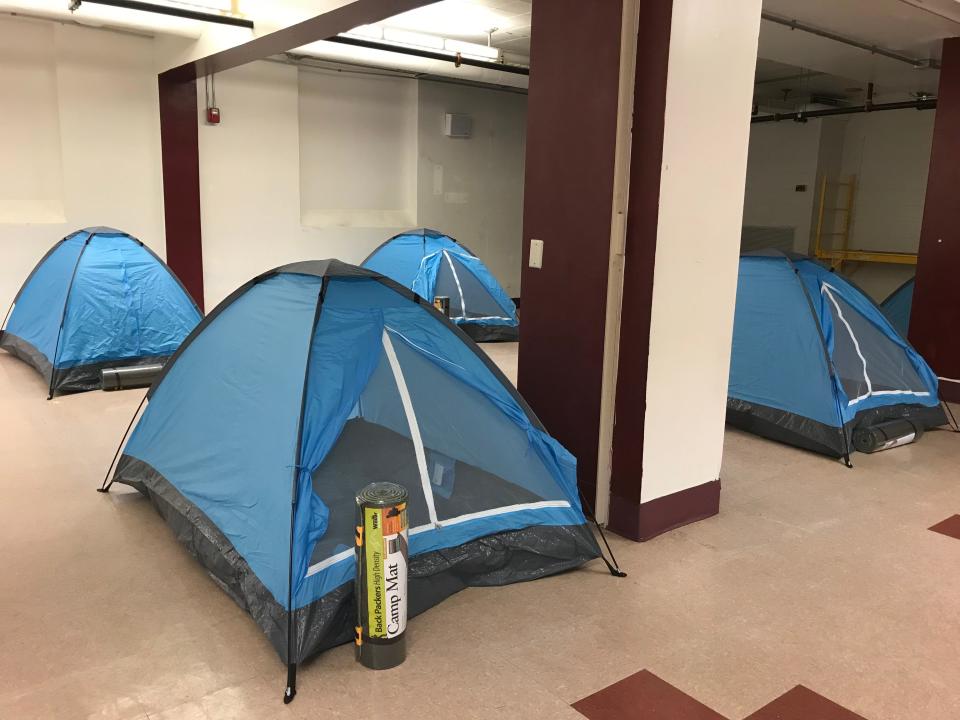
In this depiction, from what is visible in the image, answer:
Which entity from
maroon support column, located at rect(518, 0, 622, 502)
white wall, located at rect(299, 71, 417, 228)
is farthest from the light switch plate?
white wall, located at rect(299, 71, 417, 228)

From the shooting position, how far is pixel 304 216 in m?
8.39

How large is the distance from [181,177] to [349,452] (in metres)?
5.44

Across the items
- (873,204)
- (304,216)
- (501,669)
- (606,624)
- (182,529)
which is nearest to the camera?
(501,669)

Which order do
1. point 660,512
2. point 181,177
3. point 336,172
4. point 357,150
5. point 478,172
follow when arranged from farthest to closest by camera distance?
1. point 478,172
2. point 357,150
3. point 336,172
4. point 181,177
5. point 660,512

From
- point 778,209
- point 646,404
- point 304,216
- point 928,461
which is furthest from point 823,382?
point 778,209

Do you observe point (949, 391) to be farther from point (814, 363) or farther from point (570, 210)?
point (570, 210)

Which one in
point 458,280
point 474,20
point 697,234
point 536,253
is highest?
point 474,20

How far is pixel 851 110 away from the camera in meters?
8.73

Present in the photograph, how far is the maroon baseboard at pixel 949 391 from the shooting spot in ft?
18.5

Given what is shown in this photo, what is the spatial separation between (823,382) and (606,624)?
2.39 meters

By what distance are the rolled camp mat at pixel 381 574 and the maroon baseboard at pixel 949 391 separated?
5095mm

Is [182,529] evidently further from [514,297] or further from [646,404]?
[514,297]

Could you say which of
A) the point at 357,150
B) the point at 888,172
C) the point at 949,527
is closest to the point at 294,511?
the point at 949,527

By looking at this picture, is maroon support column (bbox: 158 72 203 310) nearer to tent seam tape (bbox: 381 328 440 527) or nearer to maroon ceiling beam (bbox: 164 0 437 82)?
maroon ceiling beam (bbox: 164 0 437 82)
